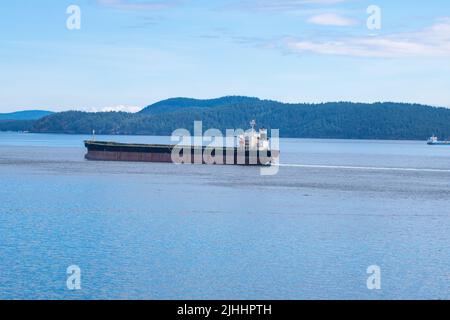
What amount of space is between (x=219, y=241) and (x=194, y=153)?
8311cm

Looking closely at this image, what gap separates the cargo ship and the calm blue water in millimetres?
36509

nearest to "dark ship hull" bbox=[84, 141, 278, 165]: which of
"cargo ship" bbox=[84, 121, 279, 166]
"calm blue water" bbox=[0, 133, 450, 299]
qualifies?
"cargo ship" bbox=[84, 121, 279, 166]

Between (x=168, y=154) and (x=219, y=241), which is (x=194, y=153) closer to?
(x=168, y=154)

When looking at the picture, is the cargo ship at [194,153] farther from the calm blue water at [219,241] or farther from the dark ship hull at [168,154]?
the calm blue water at [219,241]

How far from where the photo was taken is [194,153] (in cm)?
12356

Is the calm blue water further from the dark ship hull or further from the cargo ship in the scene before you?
the dark ship hull

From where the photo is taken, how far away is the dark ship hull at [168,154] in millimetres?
117875

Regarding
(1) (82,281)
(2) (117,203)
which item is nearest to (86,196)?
(2) (117,203)

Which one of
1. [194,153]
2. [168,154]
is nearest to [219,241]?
[168,154]

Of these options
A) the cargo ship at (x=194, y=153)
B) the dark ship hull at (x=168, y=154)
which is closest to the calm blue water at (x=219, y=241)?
the cargo ship at (x=194, y=153)
